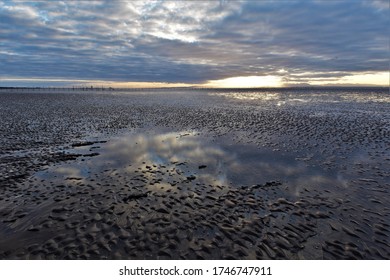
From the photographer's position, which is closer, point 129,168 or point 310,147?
point 129,168

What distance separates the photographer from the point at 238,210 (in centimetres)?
1122

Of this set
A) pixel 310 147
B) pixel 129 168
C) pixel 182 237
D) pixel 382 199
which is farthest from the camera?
pixel 310 147

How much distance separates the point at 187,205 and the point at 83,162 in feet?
33.7

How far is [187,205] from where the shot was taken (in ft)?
38.2

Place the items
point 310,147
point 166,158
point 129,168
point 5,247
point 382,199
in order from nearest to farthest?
1. point 5,247
2. point 382,199
3. point 129,168
4. point 166,158
5. point 310,147

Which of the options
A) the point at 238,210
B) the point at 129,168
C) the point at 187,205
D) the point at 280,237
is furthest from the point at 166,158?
the point at 280,237
